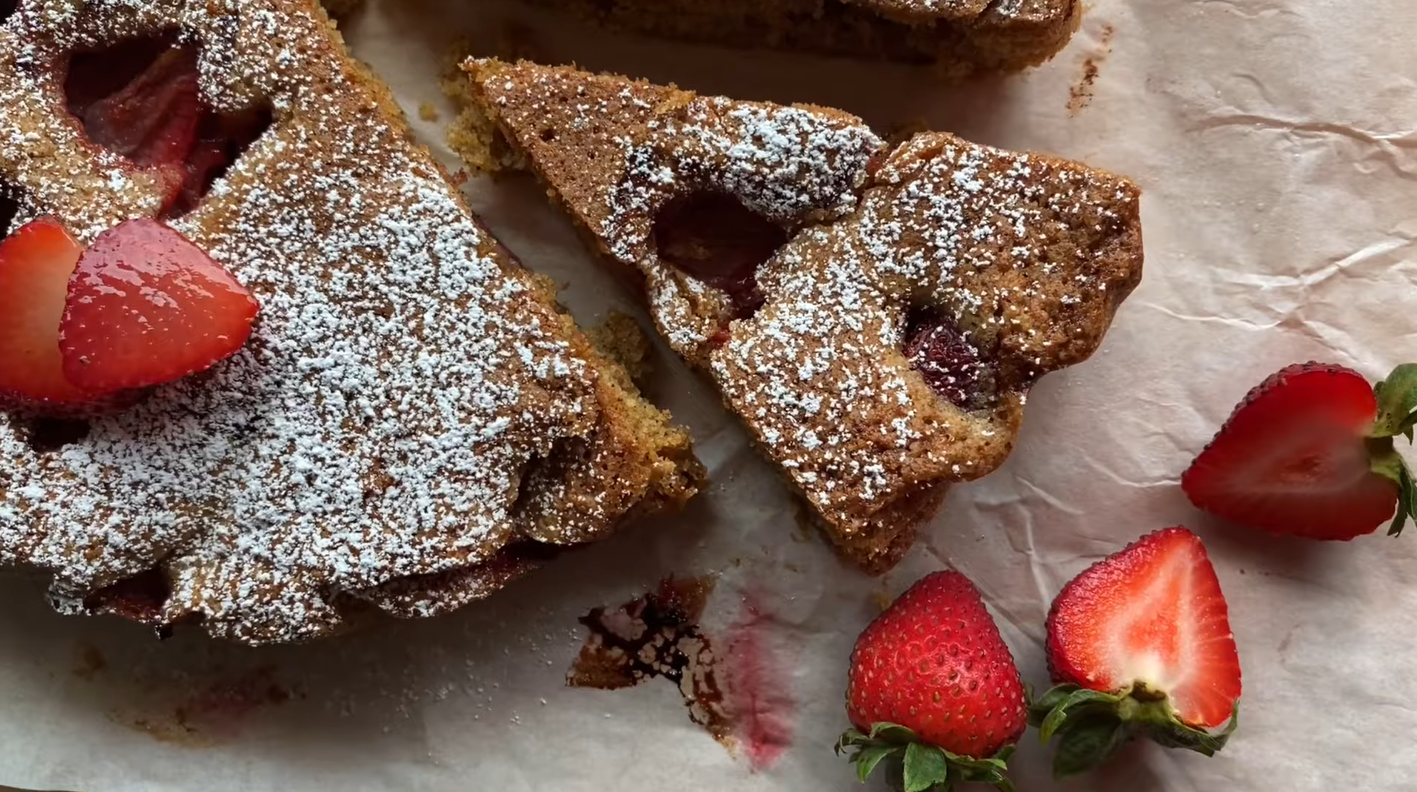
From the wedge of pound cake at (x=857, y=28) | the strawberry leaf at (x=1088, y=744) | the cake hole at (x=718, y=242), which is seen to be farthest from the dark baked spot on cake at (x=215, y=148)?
the strawberry leaf at (x=1088, y=744)

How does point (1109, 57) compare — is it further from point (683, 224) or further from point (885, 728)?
point (885, 728)

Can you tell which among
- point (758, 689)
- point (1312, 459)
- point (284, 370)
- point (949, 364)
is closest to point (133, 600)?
point (284, 370)

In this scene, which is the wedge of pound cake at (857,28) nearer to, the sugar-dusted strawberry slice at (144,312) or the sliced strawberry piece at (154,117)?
the sliced strawberry piece at (154,117)

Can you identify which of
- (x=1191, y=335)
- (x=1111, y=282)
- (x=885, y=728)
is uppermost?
(x=1111, y=282)

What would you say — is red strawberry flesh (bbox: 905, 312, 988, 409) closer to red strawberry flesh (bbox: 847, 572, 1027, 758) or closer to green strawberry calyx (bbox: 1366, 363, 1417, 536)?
red strawberry flesh (bbox: 847, 572, 1027, 758)

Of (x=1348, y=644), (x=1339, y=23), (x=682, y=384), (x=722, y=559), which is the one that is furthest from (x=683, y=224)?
(x=1348, y=644)

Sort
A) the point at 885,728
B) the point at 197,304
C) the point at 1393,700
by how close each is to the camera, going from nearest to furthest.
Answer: the point at 197,304, the point at 885,728, the point at 1393,700
